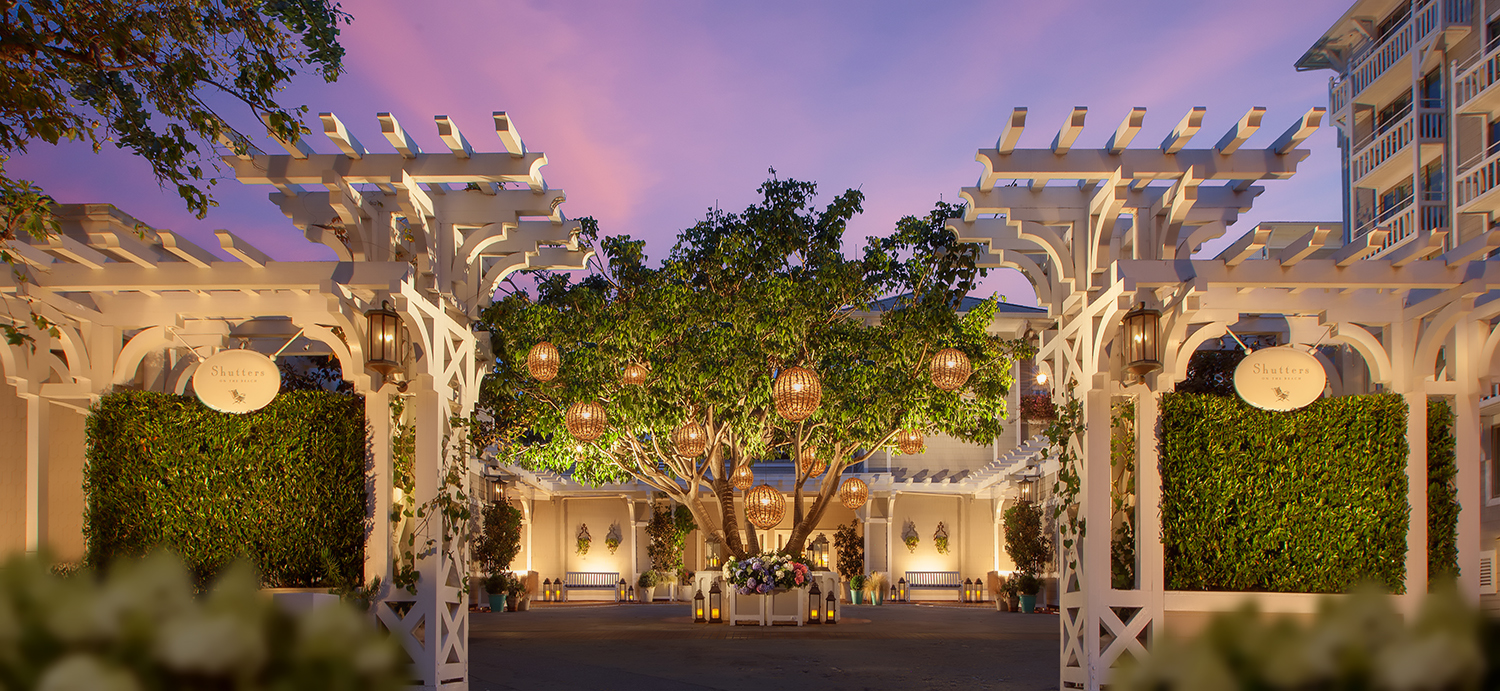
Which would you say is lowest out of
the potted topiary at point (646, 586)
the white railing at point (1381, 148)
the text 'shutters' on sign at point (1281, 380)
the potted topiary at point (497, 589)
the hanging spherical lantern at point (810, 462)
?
the potted topiary at point (646, 586)

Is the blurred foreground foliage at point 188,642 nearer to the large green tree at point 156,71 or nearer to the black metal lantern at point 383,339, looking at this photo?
the large green tree at point 156,71

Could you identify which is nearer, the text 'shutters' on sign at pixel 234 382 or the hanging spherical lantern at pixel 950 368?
the text 'shutters' on sign at pixel 234 382

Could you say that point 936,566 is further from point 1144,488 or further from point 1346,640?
point 1346,640

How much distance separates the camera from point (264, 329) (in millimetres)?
10102

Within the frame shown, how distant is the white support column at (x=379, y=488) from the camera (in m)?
7.75

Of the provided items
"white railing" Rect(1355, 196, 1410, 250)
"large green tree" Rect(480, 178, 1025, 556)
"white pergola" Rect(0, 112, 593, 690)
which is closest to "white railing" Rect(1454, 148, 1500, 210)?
"white railing" Rect(1355, 196, 1410, 250)

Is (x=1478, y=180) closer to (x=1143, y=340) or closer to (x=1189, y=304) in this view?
(x=1189, y=304)

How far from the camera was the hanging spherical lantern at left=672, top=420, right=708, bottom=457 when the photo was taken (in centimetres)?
1296

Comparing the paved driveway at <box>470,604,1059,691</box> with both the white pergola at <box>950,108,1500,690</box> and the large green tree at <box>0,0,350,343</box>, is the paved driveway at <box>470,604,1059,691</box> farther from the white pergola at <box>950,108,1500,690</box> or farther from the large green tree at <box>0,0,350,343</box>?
the large green tree at <box>0,0,350,343</box>

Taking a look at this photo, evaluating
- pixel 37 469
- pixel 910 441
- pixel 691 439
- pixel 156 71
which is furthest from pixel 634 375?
pixel 156 71

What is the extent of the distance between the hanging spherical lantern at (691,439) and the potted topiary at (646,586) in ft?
44.5

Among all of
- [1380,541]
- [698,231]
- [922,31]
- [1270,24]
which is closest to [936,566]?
[922,31]

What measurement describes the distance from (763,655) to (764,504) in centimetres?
302

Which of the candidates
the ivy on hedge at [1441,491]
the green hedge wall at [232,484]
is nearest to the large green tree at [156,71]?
the green hedge wall at [232,484]
